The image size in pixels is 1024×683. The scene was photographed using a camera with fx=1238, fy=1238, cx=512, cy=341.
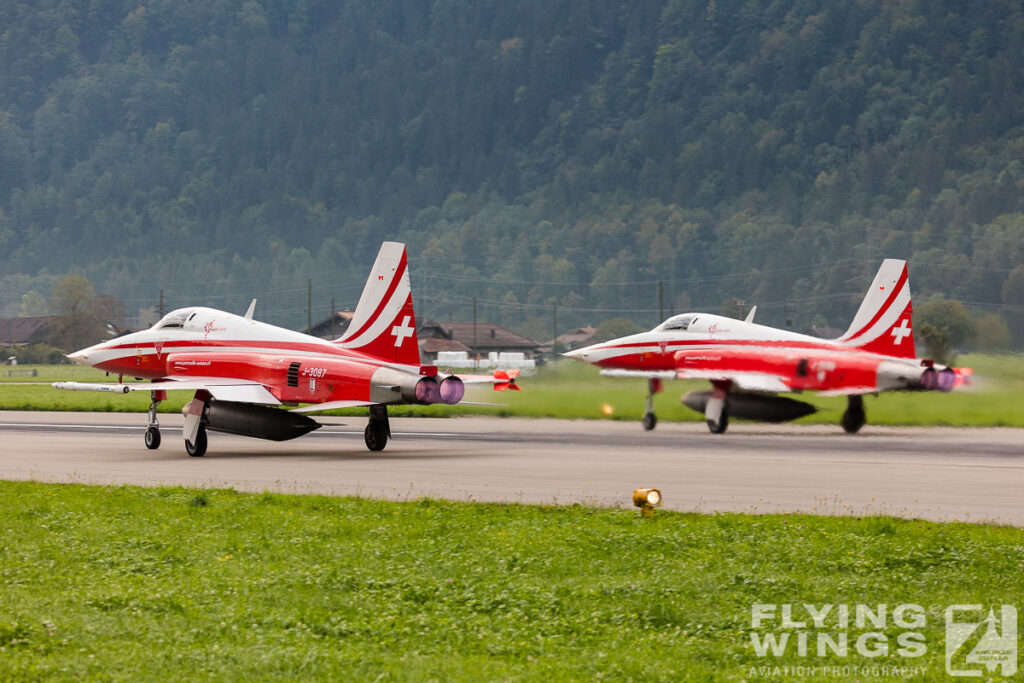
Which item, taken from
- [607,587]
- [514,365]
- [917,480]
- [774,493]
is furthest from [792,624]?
[514,365]

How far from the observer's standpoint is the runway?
17.7 metres

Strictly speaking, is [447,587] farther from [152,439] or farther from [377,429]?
[152,439]

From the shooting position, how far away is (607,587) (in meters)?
10.9

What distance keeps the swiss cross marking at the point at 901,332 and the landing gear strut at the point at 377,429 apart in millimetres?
13188

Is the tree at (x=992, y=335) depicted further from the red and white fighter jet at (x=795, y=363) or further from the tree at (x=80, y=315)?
the tree at (x=80, y=315)

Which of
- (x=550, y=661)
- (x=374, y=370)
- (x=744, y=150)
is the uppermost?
(x=744, y=150)

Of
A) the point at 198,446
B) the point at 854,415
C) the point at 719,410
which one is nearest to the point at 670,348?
the point at 719,410

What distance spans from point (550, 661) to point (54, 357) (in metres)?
119

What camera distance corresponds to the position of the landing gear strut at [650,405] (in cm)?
3306

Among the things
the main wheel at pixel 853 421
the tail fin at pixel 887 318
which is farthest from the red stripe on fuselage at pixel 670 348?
the main wheel at pixel 853 421

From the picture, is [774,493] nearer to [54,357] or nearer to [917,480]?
[917,480]

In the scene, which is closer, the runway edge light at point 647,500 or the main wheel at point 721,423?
the runway edge light at point 647,500

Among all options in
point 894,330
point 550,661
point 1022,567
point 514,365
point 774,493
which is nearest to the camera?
point 550,661

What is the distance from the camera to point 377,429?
1043 inches
